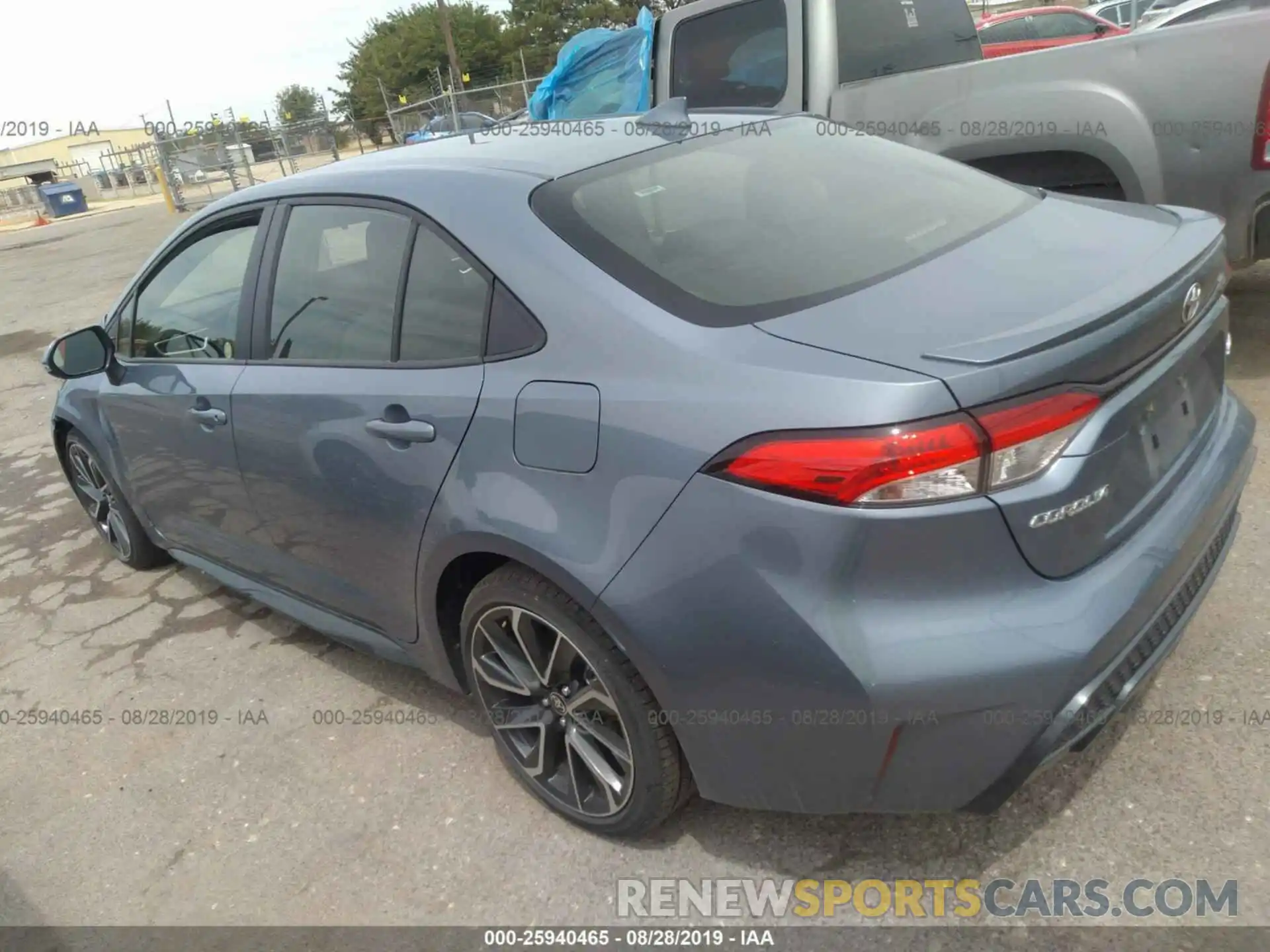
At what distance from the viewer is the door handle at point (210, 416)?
3.12 metres

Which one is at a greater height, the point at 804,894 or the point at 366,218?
the point at 366,218

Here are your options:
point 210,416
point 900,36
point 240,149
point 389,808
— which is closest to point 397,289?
point 210,416

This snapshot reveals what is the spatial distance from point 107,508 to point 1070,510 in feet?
14.1

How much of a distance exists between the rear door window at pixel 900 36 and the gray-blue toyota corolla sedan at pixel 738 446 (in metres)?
2.77

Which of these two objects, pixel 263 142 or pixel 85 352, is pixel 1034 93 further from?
pixel 263 142

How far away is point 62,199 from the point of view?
3612 cm

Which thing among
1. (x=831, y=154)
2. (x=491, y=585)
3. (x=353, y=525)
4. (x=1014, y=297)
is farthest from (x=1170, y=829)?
(x=353, y=525)

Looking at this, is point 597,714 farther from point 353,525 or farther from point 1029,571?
point 1029,571

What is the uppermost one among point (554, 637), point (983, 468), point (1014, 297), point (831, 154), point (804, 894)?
point (831, 154)

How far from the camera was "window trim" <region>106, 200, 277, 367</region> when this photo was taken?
3102 millimetres

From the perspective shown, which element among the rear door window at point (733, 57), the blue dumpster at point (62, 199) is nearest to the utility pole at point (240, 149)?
the blue dumpster at point (62, 199)

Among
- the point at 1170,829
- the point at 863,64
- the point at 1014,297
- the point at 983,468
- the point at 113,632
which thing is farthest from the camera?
the point at 863,64

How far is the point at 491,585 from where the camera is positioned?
2389mm

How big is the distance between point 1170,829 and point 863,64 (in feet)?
14.9
